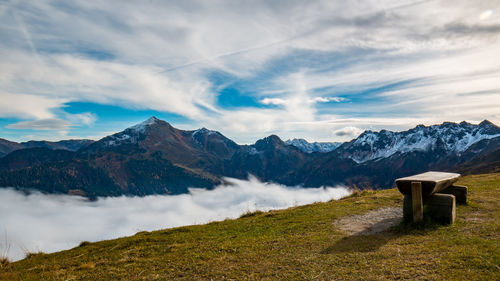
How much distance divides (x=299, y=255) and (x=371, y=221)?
242 inches

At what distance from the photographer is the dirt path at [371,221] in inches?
466

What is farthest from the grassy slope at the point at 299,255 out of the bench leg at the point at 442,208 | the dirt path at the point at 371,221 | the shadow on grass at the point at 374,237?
the dirt path at the point at 371,221

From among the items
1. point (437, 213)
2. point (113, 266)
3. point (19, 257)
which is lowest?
point (19, 257)

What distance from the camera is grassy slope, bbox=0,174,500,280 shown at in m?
7.47

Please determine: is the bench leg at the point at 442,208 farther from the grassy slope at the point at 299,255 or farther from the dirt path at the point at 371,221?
the dirt path at the point at 371,221

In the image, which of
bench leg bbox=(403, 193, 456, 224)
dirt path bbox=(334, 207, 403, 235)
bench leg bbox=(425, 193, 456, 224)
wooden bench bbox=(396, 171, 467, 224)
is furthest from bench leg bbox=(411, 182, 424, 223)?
dirt path bbox=(334, 207, 403, 235)

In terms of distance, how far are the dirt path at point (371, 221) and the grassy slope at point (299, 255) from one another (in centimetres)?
69

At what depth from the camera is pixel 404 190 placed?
12.1m

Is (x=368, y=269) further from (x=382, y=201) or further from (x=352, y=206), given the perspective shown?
(x=382, y=201)

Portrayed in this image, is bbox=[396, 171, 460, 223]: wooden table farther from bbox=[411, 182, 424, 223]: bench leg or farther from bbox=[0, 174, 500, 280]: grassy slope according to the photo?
bbox=[0, 174, 500, 280]: grassy slope

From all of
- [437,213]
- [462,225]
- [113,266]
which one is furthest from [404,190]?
[113,266]

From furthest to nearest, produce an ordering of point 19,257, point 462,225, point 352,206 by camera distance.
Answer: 1. point 352,206
2. point 19,257
3. point 462,225

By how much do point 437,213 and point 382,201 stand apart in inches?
264

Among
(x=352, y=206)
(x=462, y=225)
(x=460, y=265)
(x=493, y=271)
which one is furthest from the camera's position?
(x=352, y=206)
